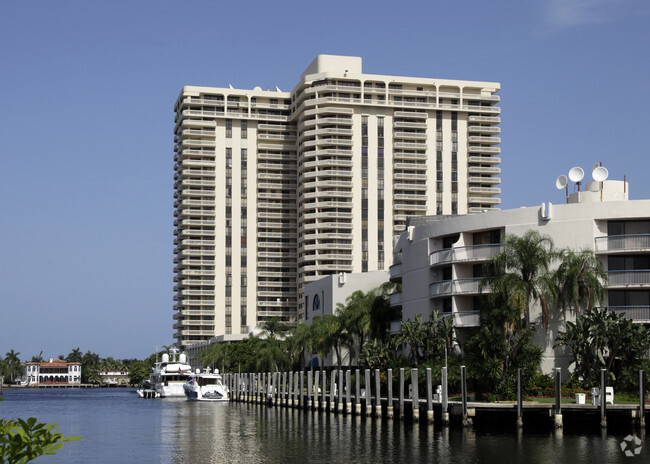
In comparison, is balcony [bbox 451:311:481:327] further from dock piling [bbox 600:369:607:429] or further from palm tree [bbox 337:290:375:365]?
palm tree [bbox 337:290:375:365]

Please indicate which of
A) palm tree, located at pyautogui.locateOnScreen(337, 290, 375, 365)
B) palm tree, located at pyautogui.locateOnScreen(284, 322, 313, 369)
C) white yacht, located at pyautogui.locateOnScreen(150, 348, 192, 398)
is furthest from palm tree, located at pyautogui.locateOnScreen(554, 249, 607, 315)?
white yacht, located at pyautogui.locateOnScreen(150, 348, 192, 398)

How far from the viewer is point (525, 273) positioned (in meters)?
74.4

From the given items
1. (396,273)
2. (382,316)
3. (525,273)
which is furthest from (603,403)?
(382,316)

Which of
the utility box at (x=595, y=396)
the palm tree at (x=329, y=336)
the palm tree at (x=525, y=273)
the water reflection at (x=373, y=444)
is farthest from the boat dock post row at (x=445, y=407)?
the palm tree at (x=329, y=336)

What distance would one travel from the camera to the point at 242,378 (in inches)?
5502

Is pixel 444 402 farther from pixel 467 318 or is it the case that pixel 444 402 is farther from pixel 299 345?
pixel 299 345

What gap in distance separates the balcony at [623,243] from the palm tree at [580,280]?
1245mm

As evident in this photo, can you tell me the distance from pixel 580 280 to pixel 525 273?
439cm

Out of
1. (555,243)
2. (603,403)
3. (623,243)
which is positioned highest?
(555,243)

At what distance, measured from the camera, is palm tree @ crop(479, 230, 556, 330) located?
7300cm

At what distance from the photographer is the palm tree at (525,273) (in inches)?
2874

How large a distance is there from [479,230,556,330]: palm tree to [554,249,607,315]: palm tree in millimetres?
1051

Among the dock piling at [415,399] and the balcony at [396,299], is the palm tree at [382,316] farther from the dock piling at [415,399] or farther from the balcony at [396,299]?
the dock piling at [415,399]

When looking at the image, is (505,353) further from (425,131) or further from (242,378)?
(425,131)
